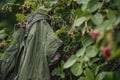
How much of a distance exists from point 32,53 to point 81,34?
309 millimetres

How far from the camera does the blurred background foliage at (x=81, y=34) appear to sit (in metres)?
1.16

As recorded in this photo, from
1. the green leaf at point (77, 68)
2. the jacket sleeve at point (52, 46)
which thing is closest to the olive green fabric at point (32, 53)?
the jacket sleeve at point (52, 46)

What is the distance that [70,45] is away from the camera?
2.04 metres

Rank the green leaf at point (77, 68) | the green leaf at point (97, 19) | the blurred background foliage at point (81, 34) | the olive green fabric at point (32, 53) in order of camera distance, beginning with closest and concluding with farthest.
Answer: the blurred background foliage at point (81, 34) → the green leaf at point (97, 19) → the green leaf at point (77, 68) → the olive green fabric at point (32, 53)

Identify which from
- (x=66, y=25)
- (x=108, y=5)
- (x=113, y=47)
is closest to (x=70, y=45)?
(x=66, y=25)

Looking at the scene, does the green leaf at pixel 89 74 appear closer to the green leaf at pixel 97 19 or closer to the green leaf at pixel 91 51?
the green leaf at pixel 91 51

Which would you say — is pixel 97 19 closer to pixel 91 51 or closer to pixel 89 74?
pixel 91 51

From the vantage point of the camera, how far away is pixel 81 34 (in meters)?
1.84

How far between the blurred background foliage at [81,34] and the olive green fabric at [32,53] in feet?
0.23

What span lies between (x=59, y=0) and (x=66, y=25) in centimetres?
16

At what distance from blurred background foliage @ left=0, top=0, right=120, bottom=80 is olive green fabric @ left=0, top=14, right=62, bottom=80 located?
70 mm

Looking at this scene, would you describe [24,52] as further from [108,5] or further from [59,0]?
[108,5]

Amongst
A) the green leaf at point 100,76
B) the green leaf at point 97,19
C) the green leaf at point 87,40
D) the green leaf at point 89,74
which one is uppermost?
the green leaf at point 97,19

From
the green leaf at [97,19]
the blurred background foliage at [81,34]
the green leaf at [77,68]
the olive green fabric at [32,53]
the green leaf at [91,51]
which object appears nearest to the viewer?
the blurred background foliage at [81,34]
